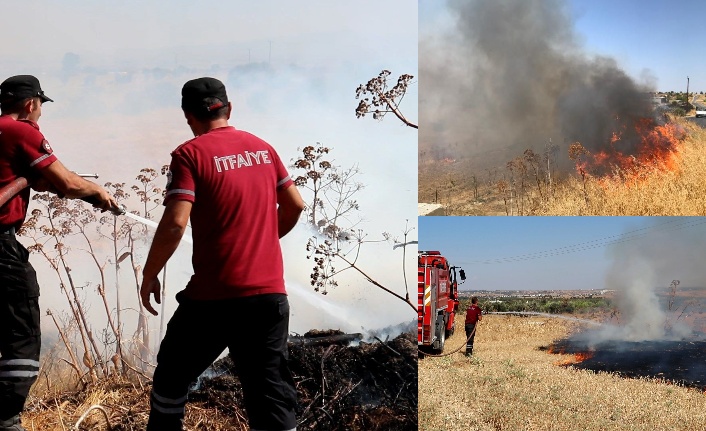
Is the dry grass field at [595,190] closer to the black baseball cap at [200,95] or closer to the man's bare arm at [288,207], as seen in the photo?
the man's bare arm at [288,207]

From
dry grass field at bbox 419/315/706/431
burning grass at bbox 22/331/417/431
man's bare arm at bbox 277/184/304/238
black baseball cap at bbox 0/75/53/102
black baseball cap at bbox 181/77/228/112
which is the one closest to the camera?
black baseball cap at bbox 181/77/228/112

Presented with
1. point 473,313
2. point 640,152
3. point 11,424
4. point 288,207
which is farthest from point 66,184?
point 473,313

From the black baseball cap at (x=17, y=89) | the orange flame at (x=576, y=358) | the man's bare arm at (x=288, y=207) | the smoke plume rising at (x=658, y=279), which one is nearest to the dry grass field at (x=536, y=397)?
the orange flame at (x=576, y=358)

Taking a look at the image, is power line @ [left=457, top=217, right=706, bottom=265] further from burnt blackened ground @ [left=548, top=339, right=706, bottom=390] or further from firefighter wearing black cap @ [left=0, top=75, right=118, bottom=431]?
firefighter wearing black cap @ [left=0, top=75, right=118, bottom=431]

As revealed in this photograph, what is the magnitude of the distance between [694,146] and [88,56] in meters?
6.79

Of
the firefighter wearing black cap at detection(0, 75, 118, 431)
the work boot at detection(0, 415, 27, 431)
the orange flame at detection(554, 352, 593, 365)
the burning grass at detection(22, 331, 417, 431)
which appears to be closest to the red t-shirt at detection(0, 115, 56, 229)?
the firefighter wearing black cap at detection(0, 75, 118, 431)

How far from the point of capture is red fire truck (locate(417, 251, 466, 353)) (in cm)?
976

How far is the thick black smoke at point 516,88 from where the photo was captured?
9.62 metres

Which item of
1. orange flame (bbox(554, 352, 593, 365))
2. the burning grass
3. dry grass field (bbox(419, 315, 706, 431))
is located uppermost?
the burning grass

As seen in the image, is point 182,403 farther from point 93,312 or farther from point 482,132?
point 482,132

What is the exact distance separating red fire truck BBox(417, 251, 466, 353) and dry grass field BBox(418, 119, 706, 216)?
26.7 inches

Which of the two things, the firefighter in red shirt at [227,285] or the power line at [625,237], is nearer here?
the firefighter in red shirt at [227,285]

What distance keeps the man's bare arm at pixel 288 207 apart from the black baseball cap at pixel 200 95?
0.48 m

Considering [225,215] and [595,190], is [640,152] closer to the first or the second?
[595,190]
